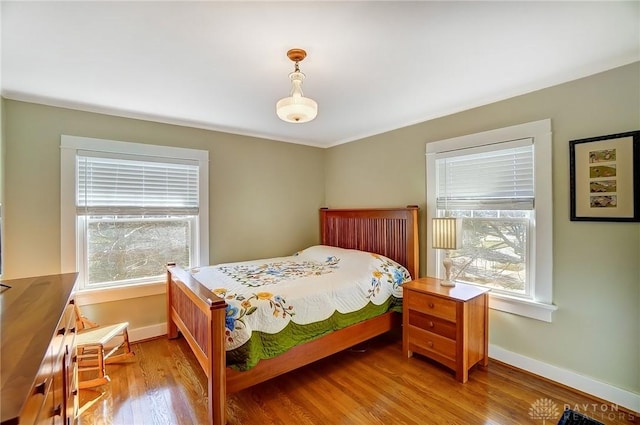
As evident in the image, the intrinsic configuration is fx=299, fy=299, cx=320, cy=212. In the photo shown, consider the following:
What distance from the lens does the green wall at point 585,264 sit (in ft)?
6.48

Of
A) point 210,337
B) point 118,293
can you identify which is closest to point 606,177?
point 210,337

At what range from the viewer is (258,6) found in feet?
4.69

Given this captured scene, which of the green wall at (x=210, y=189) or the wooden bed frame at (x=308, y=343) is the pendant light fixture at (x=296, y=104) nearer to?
the wooden bed frame at (x=308, y=343)

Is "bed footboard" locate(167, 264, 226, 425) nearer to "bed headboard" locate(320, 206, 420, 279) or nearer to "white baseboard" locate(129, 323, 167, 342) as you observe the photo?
"white baseboard" locate(129, 323, 167, 342)

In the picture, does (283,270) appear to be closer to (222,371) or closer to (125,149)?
(222,371)

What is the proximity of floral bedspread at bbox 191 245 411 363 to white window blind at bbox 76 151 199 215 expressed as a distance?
0.86m

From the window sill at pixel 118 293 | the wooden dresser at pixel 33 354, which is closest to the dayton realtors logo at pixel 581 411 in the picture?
the wooden dresser at pixel 33 354

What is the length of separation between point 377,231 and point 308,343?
1632 mm

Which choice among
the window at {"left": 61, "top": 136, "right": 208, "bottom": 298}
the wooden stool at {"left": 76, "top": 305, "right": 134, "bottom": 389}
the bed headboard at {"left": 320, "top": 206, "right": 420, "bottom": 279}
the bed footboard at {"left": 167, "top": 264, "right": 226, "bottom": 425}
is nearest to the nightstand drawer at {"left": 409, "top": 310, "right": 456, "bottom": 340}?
the bed headboard at {"left": 320, "top": 206, "right": 420, "bottom": 279}

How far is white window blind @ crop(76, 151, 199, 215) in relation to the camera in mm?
2814

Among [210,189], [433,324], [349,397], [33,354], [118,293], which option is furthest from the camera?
[210,189]

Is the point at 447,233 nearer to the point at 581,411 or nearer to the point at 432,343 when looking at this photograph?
the point at 432,343

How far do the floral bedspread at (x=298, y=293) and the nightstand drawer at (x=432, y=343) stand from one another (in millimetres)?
348

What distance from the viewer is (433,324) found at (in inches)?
99.0
